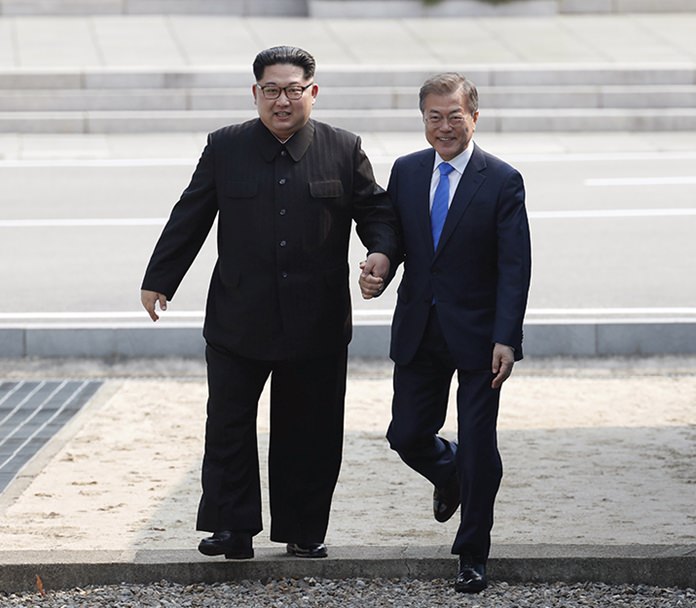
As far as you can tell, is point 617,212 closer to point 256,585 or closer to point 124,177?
point 124,177

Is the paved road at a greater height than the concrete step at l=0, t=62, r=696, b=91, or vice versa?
the concrete step at l=0, t=62, r=696, b=91

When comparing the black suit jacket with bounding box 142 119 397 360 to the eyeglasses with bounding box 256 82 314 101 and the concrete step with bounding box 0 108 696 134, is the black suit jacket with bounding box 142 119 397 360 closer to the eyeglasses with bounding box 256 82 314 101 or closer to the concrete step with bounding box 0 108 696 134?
the eyeglasses with bounding box 256 82 314 101

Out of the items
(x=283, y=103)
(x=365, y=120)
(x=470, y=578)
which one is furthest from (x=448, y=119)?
(x=365, y=120)

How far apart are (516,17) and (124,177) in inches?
355

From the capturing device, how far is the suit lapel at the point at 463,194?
5.23 metres

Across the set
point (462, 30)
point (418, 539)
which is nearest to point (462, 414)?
point (418, 539)

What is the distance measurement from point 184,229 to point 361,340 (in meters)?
3.76

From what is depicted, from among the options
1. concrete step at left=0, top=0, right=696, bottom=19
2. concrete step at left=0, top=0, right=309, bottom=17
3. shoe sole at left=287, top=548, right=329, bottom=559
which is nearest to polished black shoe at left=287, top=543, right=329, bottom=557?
shoe sole at left=287, top=548, right=329, bottom=559

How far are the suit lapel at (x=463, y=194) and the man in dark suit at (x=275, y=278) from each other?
7.2 inches

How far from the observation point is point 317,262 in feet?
17.5

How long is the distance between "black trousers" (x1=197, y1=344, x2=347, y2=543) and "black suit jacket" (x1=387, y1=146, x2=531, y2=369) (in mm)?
356

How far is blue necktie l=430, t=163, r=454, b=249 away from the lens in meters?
5.30

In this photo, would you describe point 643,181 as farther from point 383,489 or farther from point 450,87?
point 450,87

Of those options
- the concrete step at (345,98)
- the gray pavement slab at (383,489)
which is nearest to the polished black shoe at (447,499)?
the gray pavement slab at (383,489)
